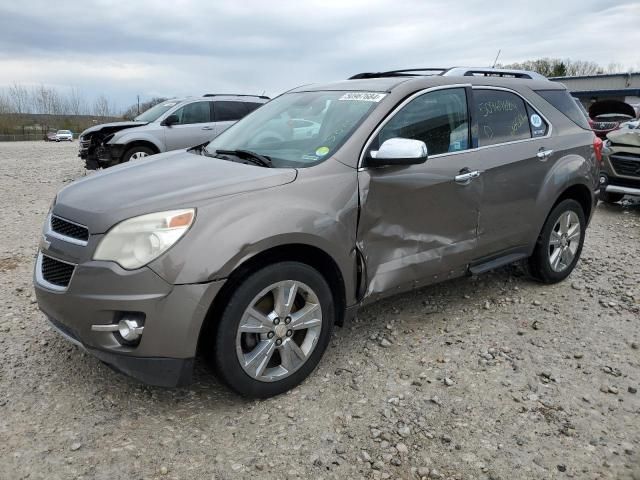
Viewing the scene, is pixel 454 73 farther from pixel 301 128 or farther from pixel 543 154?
pixel 301 128

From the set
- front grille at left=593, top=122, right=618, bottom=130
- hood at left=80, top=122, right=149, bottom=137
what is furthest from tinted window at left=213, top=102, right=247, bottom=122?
front grille at left=593, top=122, right=618, bottom=130

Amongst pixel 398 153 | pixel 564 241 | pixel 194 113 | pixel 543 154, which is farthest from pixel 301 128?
pixel 194 113

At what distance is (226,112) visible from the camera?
1110cm

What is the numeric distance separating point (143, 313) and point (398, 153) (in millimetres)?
1668

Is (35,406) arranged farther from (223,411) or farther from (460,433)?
(460,433)

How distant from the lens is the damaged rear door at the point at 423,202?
3213 mm

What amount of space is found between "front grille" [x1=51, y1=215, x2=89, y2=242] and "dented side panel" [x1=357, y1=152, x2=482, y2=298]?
1.51 meters

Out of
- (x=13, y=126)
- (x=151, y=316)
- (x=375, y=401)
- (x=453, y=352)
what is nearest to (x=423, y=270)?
(x=453, y=352)

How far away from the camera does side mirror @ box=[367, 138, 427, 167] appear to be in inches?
121

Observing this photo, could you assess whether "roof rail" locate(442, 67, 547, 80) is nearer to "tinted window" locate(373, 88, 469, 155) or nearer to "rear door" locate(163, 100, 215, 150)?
"tinted window" locate(373, 88, 469, 155)

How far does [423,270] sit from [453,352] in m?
0.59

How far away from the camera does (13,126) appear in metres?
58.0

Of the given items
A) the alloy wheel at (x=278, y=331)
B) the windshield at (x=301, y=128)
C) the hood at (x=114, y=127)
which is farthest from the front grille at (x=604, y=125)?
the alloy wheel at (x=278, y=331)

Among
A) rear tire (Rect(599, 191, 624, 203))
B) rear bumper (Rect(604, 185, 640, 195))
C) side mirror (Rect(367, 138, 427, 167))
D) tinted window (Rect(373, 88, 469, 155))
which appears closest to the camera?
side mirror (Rect(367, 138, 427, 167))
